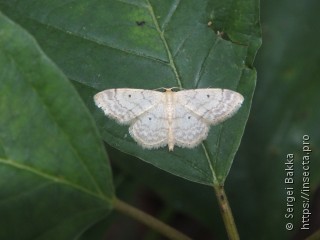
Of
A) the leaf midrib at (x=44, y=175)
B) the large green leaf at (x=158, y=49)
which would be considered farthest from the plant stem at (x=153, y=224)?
the large green leaf at (x=158, y=49)

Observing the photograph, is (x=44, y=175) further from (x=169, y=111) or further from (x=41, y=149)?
(x=169, y=111)

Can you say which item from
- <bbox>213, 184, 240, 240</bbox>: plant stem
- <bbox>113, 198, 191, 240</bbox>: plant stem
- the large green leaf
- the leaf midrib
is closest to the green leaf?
the leaf midrib

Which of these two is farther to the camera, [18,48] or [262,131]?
[262,131]

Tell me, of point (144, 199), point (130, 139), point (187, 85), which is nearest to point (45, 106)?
point (130, 139)

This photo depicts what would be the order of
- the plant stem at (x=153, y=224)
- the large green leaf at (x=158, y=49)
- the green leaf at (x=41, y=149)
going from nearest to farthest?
the green leaf at (x=41, y=149), the plant stem at (x=153, y=224), the large green leaf at (x=158, y=49)

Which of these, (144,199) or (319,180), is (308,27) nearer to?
(319,180)

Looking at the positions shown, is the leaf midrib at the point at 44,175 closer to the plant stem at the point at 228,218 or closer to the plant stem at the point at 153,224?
the plant stem at the point at 153,224
